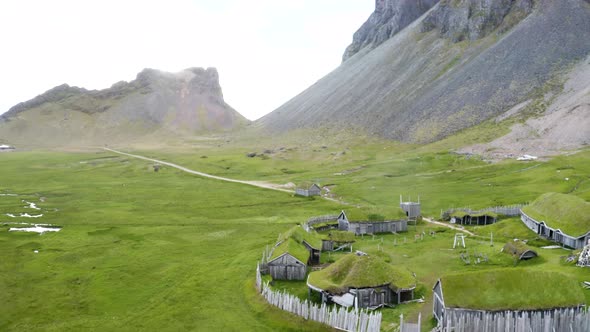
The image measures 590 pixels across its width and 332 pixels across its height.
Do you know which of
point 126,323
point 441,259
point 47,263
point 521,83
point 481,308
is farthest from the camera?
point 521,83

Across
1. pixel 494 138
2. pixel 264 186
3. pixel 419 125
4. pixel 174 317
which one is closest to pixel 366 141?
pixel 419 125

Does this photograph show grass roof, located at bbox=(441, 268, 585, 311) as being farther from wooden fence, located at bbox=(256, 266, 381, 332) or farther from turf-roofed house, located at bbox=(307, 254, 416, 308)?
wooden fence, located at bbox=(256, 266, 381, 332)

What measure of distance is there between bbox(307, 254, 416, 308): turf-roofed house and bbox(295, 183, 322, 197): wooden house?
5655 centimetres

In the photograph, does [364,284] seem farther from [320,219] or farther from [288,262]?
[320,219]

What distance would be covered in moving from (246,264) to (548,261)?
30626mm

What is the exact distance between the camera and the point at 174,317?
3838cm

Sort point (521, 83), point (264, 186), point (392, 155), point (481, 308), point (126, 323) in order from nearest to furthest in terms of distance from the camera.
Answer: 1. point (481, 308)
2. point (126, 323)
3. point (264, 186)
4. point (392, 155)
5. point (521, 83)

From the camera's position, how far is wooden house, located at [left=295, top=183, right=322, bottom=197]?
97438mm

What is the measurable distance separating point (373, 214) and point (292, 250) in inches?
833

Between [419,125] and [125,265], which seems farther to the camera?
[419,125]

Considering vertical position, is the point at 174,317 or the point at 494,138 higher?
the point at 494,138

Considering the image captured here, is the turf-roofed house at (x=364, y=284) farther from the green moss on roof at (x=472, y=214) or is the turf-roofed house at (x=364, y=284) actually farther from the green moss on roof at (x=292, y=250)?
the green moss on roof at (x=472, y=214)

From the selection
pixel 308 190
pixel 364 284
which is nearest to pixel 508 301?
pixel 364 284

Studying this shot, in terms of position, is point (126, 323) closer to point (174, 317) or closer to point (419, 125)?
point (174, 317)
